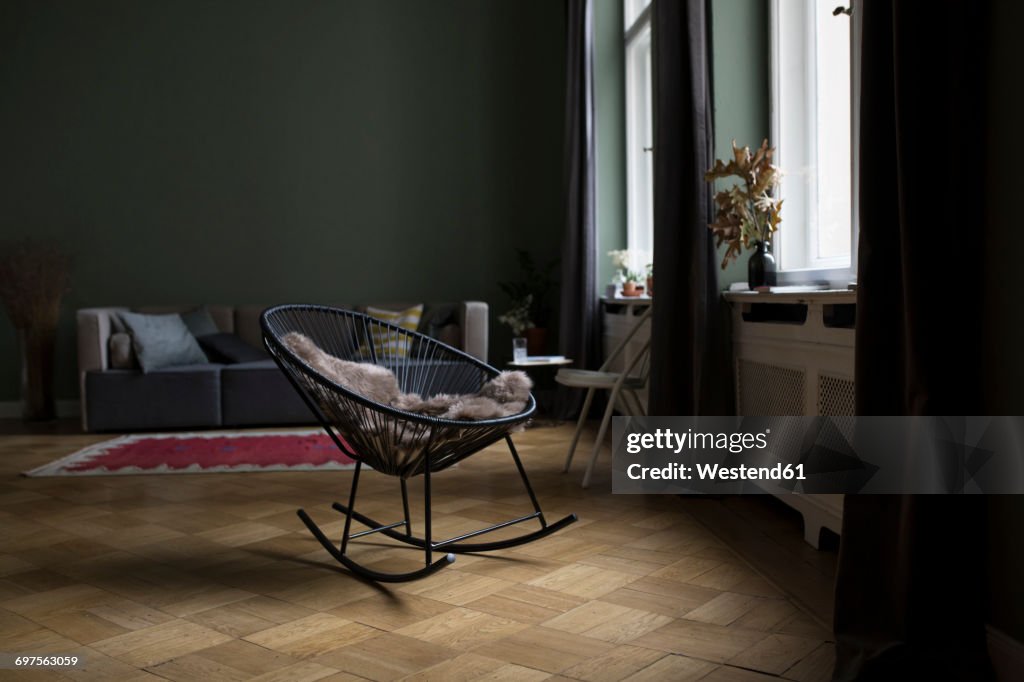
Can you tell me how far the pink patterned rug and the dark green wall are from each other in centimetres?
168

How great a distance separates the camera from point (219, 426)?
230 inches

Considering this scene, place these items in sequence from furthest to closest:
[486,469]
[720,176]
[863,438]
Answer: [486,469] → [720,176] → [863,438]

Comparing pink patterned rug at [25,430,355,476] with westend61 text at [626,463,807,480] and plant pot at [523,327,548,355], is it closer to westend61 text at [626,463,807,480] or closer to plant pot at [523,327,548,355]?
westend61 text at [626,463,807,480]

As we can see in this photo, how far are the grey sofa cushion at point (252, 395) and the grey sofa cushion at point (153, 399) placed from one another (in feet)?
0.21

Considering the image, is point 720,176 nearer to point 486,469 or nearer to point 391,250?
point 486,469

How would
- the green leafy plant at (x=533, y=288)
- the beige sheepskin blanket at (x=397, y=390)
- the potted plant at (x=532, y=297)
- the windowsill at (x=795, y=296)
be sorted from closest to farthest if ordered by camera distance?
the windowsill at (x=795, y=296)
the beige sheepskin blanket at (x=397, y=390)
the potted plant at (x=532, y=297)
the green leafy plant at (x=533, y=288)

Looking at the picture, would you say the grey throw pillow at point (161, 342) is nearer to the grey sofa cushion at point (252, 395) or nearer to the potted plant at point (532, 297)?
the grey sofa cushion at point (252, 395)

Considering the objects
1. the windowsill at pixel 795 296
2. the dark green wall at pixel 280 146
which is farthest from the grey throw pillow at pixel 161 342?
the windowsill at pixel 795 296

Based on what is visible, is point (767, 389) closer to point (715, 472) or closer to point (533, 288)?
point (715, 472)

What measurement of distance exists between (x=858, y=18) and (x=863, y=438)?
168cm

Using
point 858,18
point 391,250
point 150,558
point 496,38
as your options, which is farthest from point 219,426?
point 858,18

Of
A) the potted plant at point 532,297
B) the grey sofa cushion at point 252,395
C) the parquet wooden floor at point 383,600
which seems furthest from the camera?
the potted plant at point 532,297

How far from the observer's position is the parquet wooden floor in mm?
1973

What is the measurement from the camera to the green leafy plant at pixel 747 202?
3.38 m
